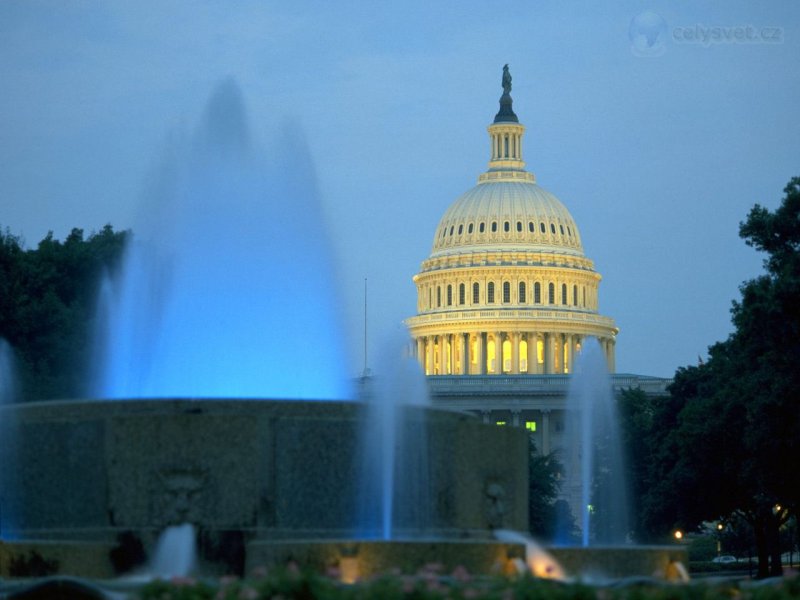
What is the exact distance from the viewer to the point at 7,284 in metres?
67.6

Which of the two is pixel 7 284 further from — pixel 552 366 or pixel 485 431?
pixel 552 366

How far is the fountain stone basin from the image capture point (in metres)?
25.2

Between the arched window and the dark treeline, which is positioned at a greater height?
the arched window

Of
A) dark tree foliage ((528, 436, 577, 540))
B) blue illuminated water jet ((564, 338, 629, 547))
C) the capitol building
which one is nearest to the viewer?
blue illuminated water jet ((564, 338, 629, 547))

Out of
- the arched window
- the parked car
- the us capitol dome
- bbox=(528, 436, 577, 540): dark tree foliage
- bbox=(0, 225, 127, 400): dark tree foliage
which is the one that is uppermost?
the us capitol dome

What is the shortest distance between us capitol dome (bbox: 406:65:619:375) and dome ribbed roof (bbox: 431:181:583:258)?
94 mm

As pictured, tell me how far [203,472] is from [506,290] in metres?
163

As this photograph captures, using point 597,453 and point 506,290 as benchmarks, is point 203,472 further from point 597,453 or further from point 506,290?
point 506,290

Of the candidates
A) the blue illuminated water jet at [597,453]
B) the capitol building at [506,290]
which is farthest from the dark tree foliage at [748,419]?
the capitol building at [506,290]

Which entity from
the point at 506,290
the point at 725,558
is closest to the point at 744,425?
the point at 725,558

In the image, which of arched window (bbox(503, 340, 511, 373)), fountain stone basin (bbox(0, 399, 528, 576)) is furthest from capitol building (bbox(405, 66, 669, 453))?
fountain stone basin (bbox(0, 399, 528, 576))

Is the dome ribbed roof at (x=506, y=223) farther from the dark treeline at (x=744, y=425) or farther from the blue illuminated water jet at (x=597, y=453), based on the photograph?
the dark treeline at (x=744, y=425)

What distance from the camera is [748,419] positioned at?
193 ft

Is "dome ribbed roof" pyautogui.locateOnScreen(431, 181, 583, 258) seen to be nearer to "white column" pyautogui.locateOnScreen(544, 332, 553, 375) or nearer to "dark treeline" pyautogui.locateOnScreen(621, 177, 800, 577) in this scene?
"white column" pyautogui.locateOnScreen(544, 332, 553, 375)
